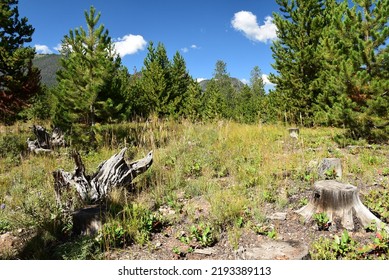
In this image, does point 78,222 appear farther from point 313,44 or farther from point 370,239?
point 313,44

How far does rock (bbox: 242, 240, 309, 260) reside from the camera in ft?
8.78

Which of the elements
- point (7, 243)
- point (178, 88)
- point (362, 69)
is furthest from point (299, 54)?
point (7, 243)

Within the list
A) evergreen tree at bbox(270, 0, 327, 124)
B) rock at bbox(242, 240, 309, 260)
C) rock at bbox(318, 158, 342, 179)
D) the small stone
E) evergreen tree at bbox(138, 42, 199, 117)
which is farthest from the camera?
evergreen tree at bbox(138, 42, 199, 117)

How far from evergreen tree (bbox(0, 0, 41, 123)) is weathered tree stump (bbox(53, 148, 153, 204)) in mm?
7399

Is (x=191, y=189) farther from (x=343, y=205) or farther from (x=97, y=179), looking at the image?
(x=343, y=205)

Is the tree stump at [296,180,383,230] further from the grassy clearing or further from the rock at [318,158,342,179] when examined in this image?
the rock at [318,158,342,179]

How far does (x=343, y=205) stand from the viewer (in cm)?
338

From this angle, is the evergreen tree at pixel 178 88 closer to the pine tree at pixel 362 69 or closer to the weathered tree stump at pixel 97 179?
the pine tree at pixel 362 69

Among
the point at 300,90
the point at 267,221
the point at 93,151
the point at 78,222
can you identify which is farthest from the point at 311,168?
the point at 300,90

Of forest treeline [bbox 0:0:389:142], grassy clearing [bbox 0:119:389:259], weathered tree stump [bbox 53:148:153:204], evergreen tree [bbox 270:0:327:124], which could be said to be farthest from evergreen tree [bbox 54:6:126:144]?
evergreen tree [bbox 270:0:327:124]

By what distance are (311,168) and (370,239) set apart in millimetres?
2110

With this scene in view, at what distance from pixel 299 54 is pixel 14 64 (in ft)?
38.6

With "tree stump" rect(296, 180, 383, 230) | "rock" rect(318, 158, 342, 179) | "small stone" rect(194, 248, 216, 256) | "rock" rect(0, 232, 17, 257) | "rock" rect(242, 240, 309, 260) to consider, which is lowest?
"small stone" rect(194, 248, 216, 256)

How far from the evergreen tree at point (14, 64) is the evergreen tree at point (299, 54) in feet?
36.7
